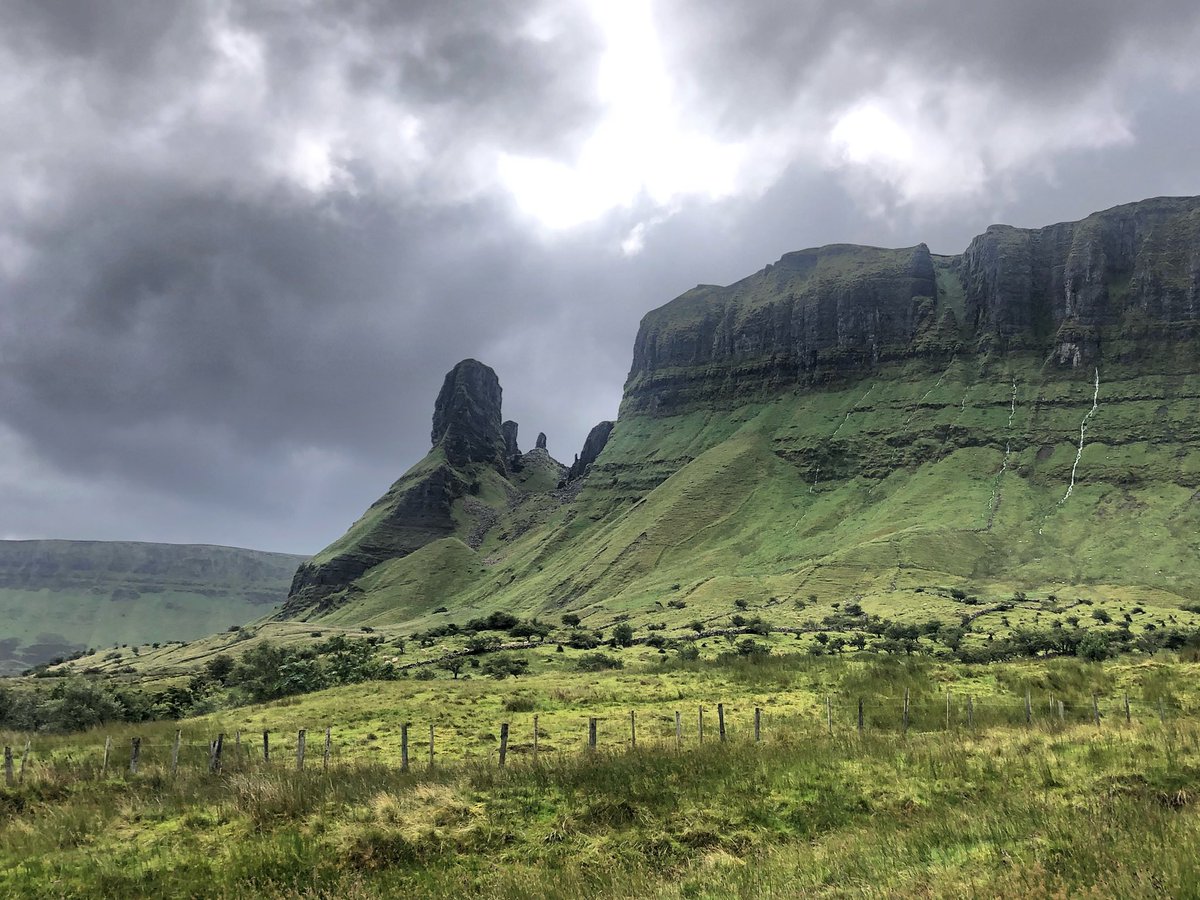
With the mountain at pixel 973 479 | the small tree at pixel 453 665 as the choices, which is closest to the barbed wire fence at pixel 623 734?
the small tree at pixel 453 665

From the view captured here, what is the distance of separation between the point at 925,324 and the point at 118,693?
20282 centimetres

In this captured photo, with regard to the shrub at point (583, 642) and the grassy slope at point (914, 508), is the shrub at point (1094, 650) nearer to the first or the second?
the shrub at point (583, 642)

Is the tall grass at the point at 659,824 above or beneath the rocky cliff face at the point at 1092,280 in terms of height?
beneath

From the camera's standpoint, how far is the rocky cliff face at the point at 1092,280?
164875 mm

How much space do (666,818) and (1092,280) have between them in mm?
208693

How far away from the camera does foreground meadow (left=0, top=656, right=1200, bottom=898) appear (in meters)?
10.4

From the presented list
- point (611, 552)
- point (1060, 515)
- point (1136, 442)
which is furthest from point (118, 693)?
point (1136, 442)

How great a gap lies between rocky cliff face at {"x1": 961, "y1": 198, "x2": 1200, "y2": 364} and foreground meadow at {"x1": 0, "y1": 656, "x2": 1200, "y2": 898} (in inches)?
7016

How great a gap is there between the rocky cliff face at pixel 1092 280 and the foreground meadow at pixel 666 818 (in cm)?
17821

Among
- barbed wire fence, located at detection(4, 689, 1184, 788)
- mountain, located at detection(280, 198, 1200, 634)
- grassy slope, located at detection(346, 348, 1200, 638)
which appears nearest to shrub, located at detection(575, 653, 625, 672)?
barbed wire fence, located at detection(4, 689, 1184, 788)

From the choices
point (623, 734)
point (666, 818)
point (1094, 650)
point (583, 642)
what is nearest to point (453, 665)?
point (583, 642)

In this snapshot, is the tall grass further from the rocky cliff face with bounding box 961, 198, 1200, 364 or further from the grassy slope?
the rocky cliff face with bounding box 961, 198, 1200, 364

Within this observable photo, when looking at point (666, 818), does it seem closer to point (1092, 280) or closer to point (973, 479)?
point (973, 479)

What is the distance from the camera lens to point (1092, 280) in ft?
579
